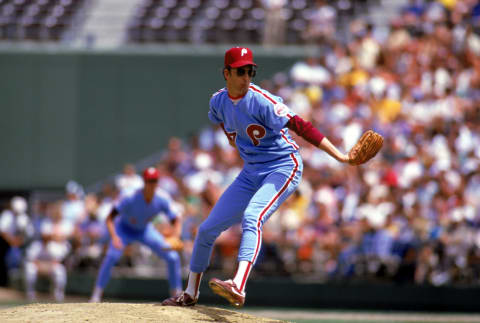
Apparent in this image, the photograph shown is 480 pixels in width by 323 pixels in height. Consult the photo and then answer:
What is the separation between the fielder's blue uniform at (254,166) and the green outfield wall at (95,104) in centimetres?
1246

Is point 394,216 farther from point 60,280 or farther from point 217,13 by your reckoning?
point 217,13

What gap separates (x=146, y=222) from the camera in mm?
11398

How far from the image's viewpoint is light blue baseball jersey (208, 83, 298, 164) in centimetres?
671

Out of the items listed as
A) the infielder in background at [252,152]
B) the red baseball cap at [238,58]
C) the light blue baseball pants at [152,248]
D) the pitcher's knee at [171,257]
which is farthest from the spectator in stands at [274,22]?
the red baseball cap at [238,58]

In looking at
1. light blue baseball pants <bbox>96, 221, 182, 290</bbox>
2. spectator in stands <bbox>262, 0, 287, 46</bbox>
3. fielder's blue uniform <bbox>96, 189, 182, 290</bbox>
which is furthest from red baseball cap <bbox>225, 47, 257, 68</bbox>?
spectator in stands <bbox>262, 0, 287, 46</bbox>

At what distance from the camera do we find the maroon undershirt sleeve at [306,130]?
6654 mm

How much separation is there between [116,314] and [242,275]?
1.09 meters

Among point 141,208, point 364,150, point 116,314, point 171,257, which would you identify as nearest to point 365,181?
point 171,257

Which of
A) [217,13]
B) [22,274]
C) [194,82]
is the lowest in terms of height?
[22,274]

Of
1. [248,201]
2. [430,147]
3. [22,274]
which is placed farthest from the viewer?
[22,274]

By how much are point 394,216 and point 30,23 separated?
10.7 metres

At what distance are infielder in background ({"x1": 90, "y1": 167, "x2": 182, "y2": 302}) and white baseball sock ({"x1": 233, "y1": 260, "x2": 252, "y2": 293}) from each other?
4.54m

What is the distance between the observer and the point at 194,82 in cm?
1966

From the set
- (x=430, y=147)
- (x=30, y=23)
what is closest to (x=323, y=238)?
(x=430, y=147)
